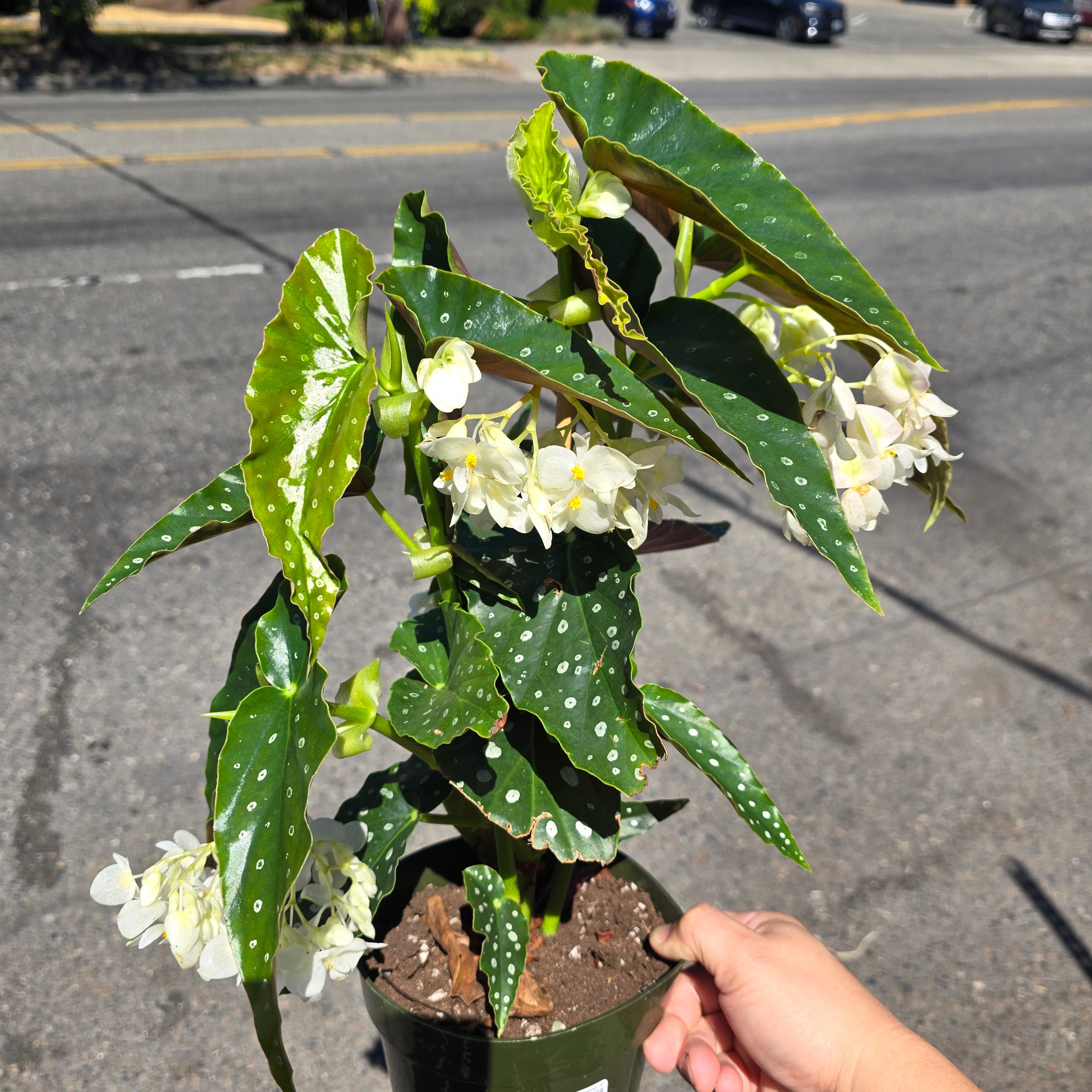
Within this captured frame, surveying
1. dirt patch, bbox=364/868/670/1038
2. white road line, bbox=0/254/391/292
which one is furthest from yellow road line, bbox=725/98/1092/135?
dirt patch, bbox=364/868/670/1038

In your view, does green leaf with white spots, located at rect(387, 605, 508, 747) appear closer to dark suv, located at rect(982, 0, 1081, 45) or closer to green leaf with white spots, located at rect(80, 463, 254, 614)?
green leaf with white spots, located at rect(80, 463, 254, 614)

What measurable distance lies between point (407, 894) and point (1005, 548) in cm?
327

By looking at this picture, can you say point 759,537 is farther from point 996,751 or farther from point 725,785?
point 725,785

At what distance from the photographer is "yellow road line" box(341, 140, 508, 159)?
991cm

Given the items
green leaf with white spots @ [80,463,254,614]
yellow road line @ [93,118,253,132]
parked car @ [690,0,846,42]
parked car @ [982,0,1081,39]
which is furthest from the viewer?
parked car @ [982,0,1081,39]

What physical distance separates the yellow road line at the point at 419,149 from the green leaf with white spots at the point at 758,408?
9.40 metres

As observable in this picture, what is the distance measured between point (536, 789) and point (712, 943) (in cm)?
51

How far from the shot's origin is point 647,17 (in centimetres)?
1984

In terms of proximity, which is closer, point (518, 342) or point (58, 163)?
point (518, 342)

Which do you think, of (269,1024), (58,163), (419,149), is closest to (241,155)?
(58,163)

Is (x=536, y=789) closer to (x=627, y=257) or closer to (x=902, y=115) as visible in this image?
(x=627, y=257)

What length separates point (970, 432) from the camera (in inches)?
201

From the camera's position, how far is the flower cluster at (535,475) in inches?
41.1

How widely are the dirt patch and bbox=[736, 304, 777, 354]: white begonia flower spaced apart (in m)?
0.97
